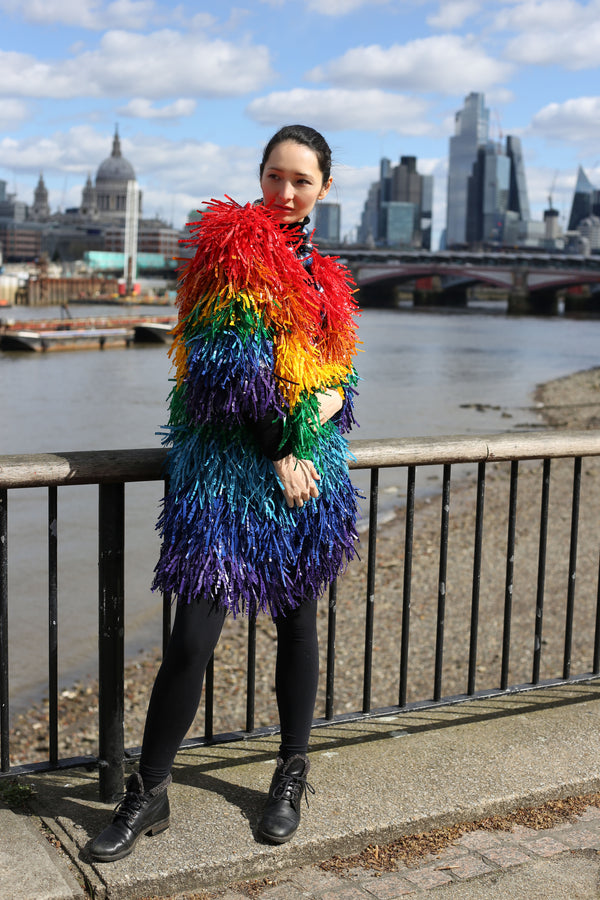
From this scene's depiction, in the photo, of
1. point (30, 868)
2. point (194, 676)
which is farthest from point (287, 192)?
point (30, 868)

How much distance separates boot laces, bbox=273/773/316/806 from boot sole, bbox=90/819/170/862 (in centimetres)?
26

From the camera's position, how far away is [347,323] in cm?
235

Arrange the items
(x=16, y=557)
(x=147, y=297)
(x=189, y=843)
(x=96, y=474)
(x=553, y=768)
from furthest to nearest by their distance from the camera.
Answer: (x=147, y=297), (x=16, y=557), (x=553, y=768), (x=96, y=474), (x=189, y=843)

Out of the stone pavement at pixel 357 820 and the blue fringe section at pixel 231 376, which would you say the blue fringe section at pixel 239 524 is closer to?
the blue fringe section at pixel 231 376

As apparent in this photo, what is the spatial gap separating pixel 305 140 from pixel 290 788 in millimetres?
1466

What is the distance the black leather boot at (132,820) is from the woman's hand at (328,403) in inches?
34.6

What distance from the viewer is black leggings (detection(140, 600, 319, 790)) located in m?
2.31

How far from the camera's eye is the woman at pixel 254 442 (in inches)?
85.5

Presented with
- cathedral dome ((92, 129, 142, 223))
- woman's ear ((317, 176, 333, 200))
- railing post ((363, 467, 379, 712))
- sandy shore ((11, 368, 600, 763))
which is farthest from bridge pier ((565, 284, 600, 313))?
cathedral dome ((92, 129, 142, 223))

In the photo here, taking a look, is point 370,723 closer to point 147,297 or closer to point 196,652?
point 196,652

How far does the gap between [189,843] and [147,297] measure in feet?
297

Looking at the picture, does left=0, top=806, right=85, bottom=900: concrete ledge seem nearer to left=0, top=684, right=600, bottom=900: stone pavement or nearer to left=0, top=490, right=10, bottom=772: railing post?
left=0, top=684, right=600, bottom=900: stone pavement

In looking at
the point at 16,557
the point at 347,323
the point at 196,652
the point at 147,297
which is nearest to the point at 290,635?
the point at 196,652

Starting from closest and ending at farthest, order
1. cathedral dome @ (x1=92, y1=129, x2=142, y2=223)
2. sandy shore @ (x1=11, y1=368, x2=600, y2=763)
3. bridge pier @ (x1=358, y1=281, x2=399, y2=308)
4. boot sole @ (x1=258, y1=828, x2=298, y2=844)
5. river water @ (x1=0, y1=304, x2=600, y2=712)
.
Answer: boot sole @ (x1=258, y1=828, x2=298, y2=844) < sandy shore @ (x1=11, y1=368, x2=600, y2=763) < river water @ (x1=0, y1=304, x2=600, y2=712) < bridge pier @ (x1=358, y1=281, x2=399, y2=308) < cathedral dome @ (x1=92, y1=129, x2=142, y2=223)
